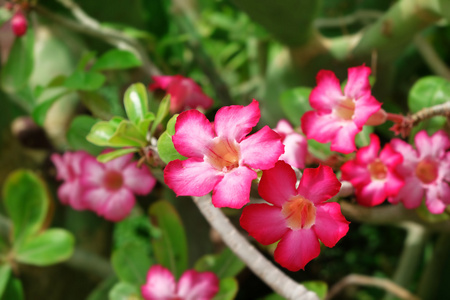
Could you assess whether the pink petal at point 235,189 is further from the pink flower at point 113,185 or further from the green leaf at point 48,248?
the green leaf at point 48,248

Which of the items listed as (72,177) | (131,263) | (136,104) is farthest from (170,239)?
(136,104)

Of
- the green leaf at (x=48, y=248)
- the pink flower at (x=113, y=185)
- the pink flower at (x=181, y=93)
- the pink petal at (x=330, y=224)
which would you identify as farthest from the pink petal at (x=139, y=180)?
the pink petal at (x=330, y=224)

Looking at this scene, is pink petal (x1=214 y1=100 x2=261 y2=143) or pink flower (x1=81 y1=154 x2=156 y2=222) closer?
pink petal (x1=214 y1=100 x2=261 y2=143)

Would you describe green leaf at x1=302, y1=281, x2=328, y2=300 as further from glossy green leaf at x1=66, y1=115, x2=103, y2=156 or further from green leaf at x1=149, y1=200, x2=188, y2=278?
glossy green leaf at x1=66, y1=115, x2=103, y2=156

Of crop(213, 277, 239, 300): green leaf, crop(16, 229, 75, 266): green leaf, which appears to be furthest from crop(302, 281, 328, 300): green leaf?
crop(16, 229, 75, 266): green leaf

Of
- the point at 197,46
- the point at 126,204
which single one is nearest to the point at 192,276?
the point at 126,204

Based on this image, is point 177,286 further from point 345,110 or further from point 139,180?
point 345,110
